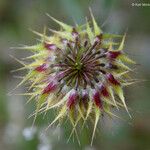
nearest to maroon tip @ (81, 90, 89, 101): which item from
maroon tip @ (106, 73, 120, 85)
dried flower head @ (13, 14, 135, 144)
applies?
dried flower head @ (13, 14, 135, 144)

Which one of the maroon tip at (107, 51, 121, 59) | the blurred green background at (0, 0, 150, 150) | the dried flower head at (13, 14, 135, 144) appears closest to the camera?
the dried flower head at (13, 14, 135, 144)

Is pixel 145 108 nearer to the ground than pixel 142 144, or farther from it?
farther from it

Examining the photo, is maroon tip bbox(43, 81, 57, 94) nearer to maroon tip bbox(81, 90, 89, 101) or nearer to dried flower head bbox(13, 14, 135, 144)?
dried flower head bbox(13, 14, 135, 144)

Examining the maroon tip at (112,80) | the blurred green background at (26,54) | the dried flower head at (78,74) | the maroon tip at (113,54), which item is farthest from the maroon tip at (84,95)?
the blurred green background at (26,54)

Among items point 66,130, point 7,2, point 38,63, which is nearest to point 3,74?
point 7,2

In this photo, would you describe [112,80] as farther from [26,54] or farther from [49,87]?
[26,54]

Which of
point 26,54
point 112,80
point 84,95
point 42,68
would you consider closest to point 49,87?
point 42,68

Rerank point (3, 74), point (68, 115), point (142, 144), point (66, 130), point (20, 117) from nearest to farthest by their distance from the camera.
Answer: point (68, 115)
point (66, 130)
point (142, 144)
point (20, 117)
point (3, 74)

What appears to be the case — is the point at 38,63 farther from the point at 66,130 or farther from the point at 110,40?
the point at 66,130
